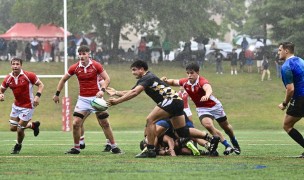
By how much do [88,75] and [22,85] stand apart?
1.42 m

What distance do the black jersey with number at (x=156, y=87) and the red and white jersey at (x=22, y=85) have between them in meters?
3.15

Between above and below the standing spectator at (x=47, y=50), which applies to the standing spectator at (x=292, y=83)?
above

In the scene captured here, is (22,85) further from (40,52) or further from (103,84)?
(40,52)

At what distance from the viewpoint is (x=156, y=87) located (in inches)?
591

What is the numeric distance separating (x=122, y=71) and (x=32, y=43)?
7.39m

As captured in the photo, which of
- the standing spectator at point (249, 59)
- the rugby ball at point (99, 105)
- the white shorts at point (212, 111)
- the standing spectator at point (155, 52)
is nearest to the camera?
the rugby ball at point (99, 105)

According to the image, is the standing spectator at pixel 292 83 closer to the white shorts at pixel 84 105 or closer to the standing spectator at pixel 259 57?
the white shorts at pixel 84 105

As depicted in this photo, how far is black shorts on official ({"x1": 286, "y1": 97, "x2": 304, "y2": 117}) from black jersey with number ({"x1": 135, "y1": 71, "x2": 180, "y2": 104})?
204cm

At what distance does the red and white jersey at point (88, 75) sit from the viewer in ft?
54.9

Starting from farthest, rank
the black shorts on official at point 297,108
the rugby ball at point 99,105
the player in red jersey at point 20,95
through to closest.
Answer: the player in red jersey at point 20,95 → the rugby ball at point 99,105 → the black shorts on official at point 297,108

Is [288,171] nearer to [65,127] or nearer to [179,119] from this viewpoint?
[179,119]

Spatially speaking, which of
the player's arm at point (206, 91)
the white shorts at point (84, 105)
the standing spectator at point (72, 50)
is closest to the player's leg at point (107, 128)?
the white shorts at point (84, 105)

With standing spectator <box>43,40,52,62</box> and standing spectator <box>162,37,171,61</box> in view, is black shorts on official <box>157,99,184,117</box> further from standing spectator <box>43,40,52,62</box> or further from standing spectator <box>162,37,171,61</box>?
standing spectator <box>162,37,171,61</box>

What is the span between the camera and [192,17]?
42.5 metres
